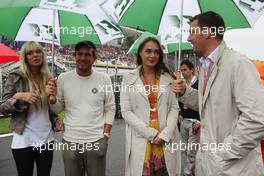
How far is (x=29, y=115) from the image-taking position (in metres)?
4.05

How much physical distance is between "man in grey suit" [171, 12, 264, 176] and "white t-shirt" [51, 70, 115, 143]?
134 cm

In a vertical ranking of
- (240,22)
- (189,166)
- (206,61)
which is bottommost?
(189,166)

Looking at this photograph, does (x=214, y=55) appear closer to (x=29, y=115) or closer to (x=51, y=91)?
(x=51, y=91)

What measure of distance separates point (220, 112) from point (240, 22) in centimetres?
153

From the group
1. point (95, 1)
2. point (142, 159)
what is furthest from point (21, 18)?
point (142, 159)

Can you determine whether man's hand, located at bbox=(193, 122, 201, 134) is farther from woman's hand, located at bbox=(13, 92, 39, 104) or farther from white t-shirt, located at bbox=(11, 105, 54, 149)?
woman's hand, located at bbox=(13, 92, 39, 104)

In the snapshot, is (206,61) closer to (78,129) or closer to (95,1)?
(95,1)

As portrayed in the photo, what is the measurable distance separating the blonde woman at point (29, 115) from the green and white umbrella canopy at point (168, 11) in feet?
3.00

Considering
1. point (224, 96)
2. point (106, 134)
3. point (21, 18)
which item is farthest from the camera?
point (21, 18)

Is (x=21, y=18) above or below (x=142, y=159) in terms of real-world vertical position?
above

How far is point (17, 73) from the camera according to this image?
4.02m

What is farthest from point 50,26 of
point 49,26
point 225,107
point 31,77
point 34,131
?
point 225,107

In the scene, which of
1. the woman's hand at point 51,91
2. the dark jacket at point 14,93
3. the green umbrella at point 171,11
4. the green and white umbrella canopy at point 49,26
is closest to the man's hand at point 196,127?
the green and white umbrella canopy at point 49,26

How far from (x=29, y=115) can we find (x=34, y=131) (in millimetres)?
169
